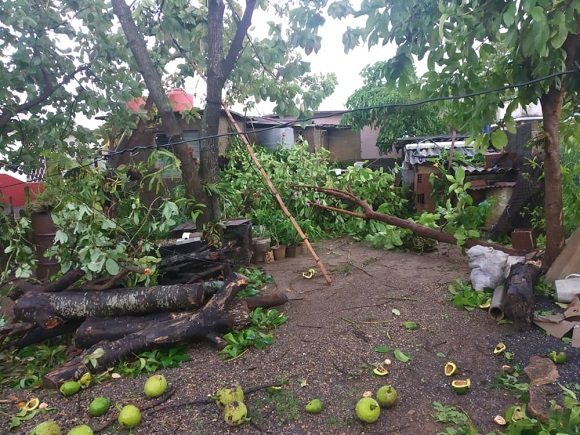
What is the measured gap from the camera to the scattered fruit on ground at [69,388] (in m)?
2.95

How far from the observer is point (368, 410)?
245 centimetres

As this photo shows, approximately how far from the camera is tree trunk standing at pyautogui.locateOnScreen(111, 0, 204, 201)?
183 inches

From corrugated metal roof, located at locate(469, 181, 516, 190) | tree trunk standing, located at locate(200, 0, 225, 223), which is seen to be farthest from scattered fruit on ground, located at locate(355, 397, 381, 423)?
corrugated metal roof, located at locate(469, 181, 516, 190)

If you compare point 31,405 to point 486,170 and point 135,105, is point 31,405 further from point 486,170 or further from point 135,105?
point 486,170

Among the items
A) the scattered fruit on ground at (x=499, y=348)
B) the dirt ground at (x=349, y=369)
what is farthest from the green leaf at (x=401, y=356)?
the scattered fruit on ground at (x=499, y=348)

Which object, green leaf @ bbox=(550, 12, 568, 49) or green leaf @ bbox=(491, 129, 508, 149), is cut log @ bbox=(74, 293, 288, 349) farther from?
green leaf @ bbox=(550, 12, 568, 49)

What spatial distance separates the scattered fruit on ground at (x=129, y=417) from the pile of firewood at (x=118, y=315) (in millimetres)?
750

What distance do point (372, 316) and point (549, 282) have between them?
1732mm

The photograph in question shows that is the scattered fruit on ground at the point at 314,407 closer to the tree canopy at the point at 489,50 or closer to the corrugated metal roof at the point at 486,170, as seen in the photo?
the tree canopy at the point at 489,50

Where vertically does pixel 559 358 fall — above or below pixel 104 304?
below

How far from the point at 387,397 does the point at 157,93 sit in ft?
13.0

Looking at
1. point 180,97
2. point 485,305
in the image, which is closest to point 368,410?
point 485,305

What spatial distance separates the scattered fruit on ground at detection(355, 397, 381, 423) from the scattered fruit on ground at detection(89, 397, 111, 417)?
1.60 metres

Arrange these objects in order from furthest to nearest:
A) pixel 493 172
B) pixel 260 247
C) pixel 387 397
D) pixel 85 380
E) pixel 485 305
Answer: pixel 493 172 < pixel 260 247 < pixel 485 305 < pixel 85 380 < pixel 387 397
